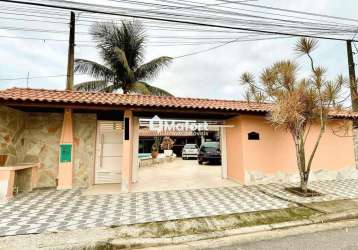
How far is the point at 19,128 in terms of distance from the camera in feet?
23.7

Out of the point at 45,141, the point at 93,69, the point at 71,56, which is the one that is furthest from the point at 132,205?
the point at 93,69

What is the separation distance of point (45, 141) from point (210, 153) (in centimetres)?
1022

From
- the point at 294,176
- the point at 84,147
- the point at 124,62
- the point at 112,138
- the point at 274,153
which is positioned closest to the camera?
the point at 84,147

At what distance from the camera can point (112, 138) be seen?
8.66 meters

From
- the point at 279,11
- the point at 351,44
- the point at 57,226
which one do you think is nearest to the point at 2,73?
the point at 57,226

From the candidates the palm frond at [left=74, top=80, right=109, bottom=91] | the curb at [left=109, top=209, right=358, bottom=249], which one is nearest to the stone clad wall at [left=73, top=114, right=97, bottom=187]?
the curb at [left=109, top=209, right=358, bottom=249]

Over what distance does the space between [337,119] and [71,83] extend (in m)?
11.9

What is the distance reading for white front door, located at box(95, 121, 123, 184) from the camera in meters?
8.30

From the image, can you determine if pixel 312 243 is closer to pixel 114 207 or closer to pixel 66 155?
pixel 114 207

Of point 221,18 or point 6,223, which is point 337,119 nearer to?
point 221,18

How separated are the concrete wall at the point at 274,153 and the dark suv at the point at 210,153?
18.3ft

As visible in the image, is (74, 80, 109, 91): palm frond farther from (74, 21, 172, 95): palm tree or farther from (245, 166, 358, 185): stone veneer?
(245, 166, 358, 185): stone veneer

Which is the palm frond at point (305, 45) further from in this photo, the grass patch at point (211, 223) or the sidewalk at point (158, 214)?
the grass patch at point (211, 223)

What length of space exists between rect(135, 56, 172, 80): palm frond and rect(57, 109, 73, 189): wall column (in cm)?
691
